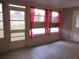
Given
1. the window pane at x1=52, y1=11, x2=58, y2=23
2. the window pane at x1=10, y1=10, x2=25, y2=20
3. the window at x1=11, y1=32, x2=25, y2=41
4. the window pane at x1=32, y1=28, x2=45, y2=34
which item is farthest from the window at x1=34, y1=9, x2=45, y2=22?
the window at x1=11, y1=32, x2=25, y2=41

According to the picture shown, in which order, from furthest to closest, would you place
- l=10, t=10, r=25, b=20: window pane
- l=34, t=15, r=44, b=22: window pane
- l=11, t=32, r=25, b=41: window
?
1. l=34, t=15, r=44, b=22: window pane
2. l=11, t=32, r=25, b=41: window
3. l=10, t=10, r=25, b=20: window pane

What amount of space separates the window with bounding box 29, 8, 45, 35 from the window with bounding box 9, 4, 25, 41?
1.51 ft

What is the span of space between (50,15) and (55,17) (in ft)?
1.70

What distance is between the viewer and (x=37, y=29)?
5617 mm

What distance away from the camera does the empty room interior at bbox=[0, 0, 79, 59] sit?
4.30 meters

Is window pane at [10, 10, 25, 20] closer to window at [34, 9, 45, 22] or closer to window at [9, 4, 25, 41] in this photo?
window at [9, 4, 25, 41]

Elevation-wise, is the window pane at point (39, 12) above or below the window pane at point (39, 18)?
above

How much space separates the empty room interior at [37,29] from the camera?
4305mm

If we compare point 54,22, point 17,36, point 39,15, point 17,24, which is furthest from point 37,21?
point 54,22

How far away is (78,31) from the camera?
634cm

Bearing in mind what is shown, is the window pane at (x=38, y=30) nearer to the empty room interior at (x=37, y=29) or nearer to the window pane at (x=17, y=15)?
the empty room interior at (x=37, y=29)

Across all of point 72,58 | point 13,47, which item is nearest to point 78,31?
point 72,58

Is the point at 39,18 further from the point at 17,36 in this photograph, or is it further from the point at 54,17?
the point at 17,36

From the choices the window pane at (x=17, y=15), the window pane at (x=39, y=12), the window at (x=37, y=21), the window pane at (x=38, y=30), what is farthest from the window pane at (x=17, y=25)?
the window pane at (x=39, y=12)
